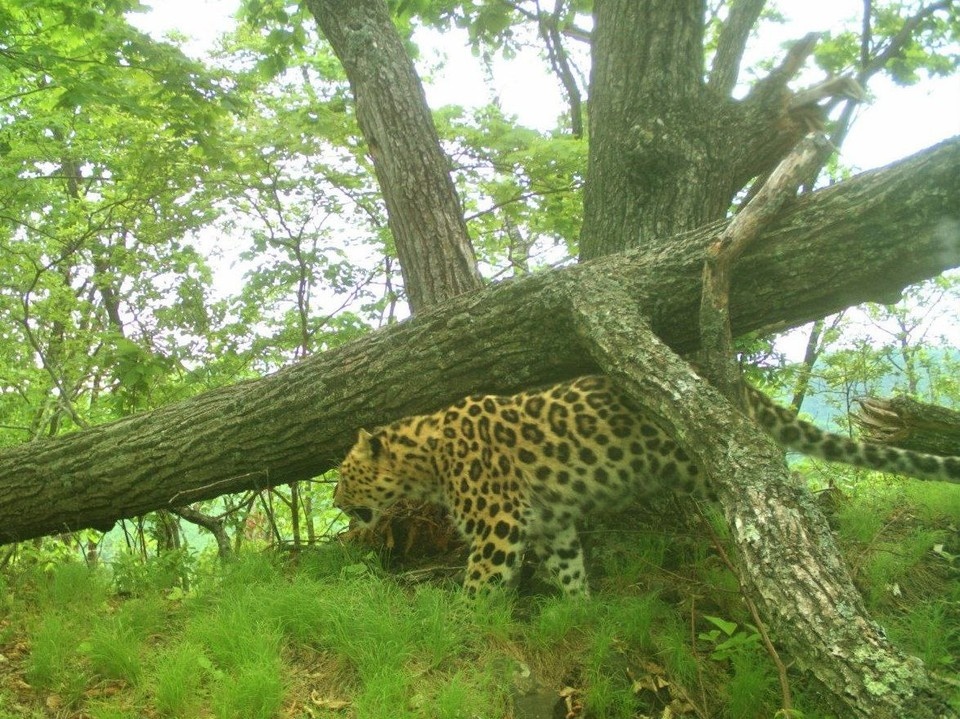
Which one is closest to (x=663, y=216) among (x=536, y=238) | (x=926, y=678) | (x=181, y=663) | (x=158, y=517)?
(x=926, y=678)

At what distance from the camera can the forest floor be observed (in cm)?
417

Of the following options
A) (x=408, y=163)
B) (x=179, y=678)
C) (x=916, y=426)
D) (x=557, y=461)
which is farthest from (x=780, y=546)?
(x=408, y=163)

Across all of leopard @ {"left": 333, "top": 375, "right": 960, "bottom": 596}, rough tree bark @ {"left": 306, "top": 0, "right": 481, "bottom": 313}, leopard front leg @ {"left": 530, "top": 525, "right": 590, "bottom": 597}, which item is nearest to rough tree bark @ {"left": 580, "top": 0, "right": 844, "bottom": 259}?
rough tree bark @ {"left": 306, "top": 0, "right": 481, "bottom": 313}

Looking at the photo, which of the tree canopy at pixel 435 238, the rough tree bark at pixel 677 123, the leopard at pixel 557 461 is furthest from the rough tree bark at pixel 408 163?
the leopard at pixel 557 461

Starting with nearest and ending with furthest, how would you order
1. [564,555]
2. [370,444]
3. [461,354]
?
1. [564,555]
2. [461,354]
3. [370,444]

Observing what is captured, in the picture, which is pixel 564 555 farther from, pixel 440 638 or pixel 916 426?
pixel 916 426

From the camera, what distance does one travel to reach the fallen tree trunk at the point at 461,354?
4.87m

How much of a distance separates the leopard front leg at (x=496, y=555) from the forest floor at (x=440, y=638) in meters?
0.17

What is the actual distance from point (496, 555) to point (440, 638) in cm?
97

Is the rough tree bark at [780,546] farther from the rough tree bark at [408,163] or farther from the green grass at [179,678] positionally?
the green grass at [179,678]

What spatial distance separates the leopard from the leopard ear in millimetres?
18

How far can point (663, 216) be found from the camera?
6.61 metres

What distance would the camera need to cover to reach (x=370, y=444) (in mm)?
6023

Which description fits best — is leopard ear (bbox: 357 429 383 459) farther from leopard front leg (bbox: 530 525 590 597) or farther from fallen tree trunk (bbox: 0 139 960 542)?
leopard front leg (bbox: 530 525 590 597)
